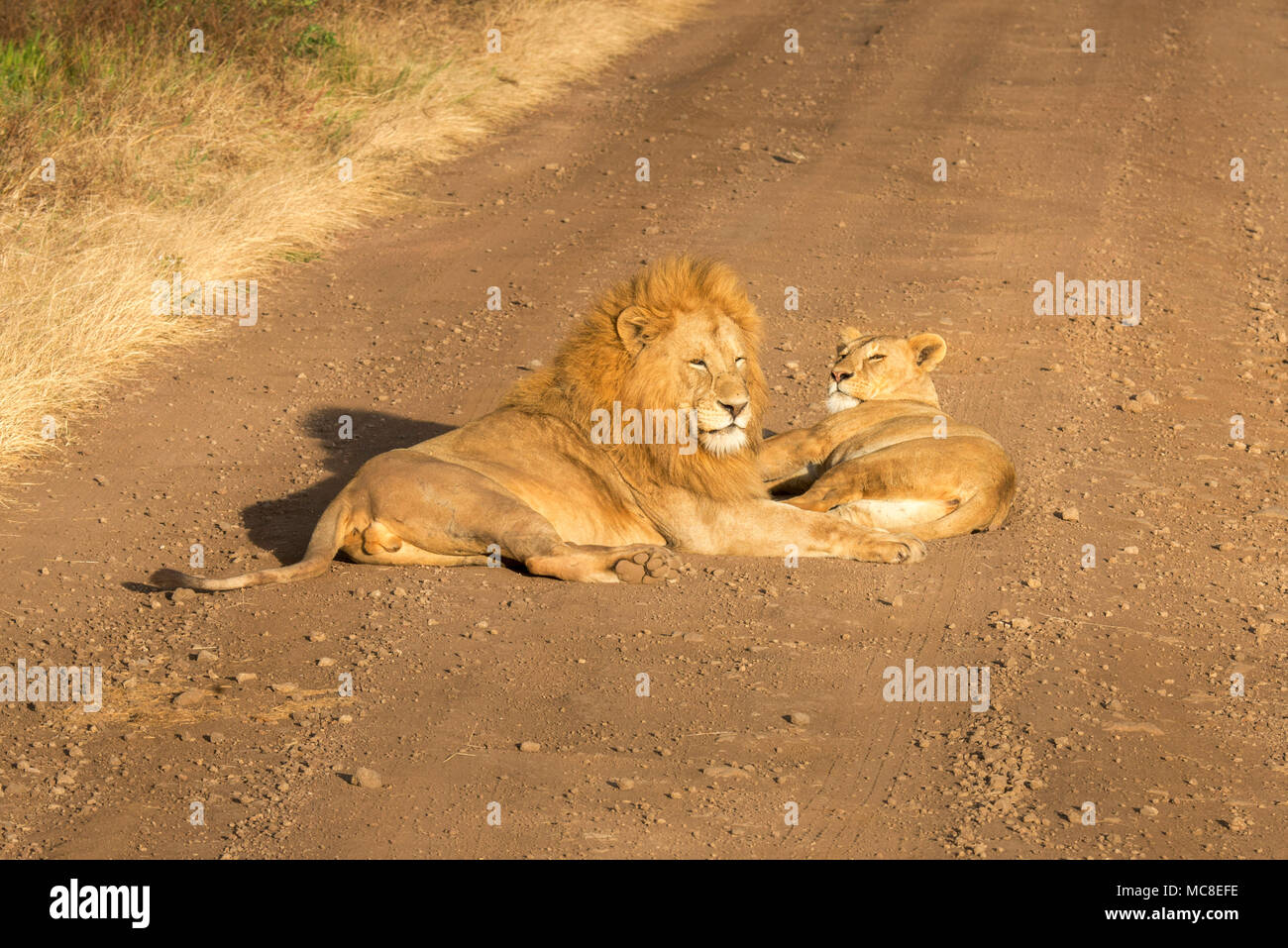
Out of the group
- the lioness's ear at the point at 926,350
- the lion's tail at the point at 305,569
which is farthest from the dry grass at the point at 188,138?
the lioness's ear at the point at 926,350

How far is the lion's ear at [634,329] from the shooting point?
6.63m

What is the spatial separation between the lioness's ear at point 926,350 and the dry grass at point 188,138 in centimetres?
461

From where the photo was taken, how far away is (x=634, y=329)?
6680mm

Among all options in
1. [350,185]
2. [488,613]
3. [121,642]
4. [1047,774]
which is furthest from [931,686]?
[350,185]

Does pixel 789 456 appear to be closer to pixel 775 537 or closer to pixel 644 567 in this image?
pixel 775 537

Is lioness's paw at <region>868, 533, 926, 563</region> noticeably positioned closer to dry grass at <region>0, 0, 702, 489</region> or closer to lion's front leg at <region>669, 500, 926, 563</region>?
lion's front leg at <region>669, 500, 926, 563</region>

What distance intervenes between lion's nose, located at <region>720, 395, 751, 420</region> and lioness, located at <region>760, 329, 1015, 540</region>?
78 centimetres

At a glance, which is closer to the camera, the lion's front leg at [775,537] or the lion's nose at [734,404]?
the lion's nose at [734,404]

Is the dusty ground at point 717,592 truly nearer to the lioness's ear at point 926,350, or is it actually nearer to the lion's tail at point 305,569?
the lion's tail at point 305,569

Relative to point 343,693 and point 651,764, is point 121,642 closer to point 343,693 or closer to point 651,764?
point 343,693

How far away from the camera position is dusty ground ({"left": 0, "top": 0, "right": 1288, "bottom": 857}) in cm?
484

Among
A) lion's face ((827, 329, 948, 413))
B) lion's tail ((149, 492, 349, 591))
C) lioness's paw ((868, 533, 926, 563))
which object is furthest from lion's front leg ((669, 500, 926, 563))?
lion's tail ((149, 492, 349, 591))

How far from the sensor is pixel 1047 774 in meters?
5.10

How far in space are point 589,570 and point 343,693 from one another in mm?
1233
